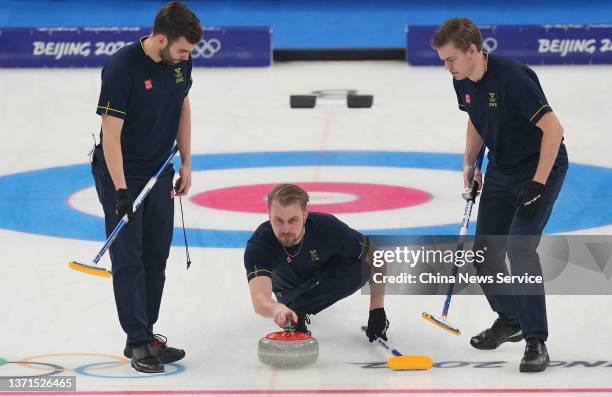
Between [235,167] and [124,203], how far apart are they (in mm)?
6391

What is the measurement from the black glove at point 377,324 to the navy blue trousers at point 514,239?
0.62m

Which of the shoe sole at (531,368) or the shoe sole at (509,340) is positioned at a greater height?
the shoe sole at (531,368)

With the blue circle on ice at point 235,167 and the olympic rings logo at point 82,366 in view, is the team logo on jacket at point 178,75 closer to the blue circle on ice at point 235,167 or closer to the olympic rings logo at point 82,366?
the olympic rings logo at point 82,366

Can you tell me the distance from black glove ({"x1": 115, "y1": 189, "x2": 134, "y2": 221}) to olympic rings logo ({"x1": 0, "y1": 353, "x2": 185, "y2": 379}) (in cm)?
84

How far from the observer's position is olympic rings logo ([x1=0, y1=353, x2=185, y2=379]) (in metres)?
6.09

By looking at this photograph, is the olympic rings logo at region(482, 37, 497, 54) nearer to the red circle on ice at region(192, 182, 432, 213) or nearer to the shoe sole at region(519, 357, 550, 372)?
the red circle on ice at region(192, 182, 432, 213)

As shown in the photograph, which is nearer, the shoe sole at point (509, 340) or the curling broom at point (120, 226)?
the curling broom at point (120, 226)

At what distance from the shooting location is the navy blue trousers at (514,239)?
607 cm

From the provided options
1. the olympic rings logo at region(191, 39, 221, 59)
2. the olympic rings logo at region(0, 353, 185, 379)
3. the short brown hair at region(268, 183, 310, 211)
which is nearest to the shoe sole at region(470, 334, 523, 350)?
the short brown hair at region(268, 183, 310, 211)

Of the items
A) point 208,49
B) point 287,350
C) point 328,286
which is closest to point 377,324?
point 328,286

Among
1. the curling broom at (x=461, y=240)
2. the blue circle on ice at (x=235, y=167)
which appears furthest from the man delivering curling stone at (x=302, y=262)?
the blue circle on ice at (x=235, y=167)

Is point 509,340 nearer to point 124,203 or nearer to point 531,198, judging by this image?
point 531,198

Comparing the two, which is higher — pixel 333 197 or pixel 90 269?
pixel 90 269

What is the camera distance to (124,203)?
19.4 feet
